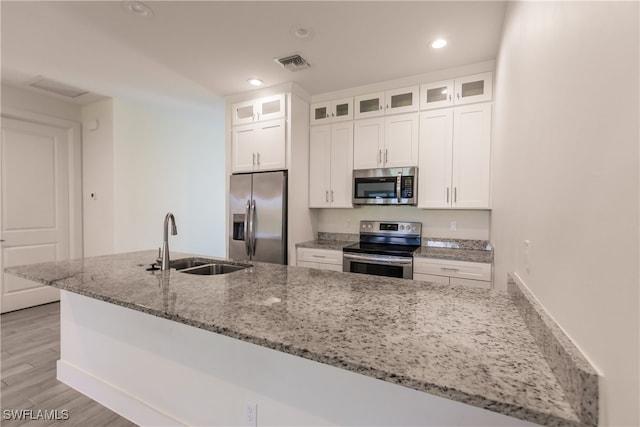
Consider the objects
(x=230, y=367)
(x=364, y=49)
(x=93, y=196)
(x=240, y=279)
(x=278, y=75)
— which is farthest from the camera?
(x=93, y=196)

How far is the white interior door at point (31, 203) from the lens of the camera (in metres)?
3.46

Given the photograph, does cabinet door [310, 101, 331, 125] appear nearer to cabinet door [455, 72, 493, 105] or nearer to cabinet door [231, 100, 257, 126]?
cabinet door [231, 100, 257, 126]

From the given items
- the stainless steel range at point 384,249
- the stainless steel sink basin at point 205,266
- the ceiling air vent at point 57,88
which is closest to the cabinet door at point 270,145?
the stainless steel range at point 384,249

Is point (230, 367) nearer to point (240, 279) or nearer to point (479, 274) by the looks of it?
point (240, 279)

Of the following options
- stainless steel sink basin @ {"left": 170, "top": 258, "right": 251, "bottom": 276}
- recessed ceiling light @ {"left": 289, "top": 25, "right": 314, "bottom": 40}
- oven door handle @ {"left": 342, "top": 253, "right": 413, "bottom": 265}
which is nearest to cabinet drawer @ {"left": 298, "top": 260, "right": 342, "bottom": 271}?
oven door handle @ {"left": 342, "top": 253, "right": 413, "bottom": 265}

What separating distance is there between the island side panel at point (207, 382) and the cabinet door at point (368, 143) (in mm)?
2450

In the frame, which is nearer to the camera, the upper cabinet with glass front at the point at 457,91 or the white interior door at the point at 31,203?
the upper cabinet with glass front at the point at 457,91

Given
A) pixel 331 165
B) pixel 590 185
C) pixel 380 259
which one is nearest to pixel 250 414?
pixel 590 185

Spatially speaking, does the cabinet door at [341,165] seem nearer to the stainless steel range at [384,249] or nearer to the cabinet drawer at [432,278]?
A: the stainless steel range at [384,249]

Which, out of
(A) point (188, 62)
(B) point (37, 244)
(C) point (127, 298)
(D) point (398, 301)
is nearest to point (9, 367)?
(B) point (37, 244)

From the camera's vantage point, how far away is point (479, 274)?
2471 mm

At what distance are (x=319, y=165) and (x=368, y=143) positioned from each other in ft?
2.15

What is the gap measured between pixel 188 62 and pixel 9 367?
300 cm

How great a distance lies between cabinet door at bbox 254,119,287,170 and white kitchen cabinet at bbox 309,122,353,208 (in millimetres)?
453
